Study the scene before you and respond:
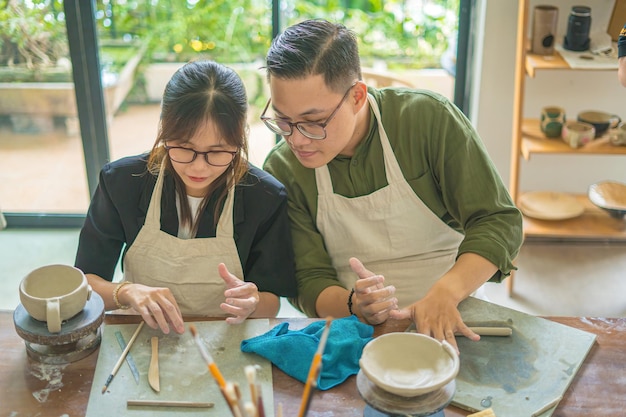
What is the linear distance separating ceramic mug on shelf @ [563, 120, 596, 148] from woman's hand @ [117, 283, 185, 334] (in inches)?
85.7

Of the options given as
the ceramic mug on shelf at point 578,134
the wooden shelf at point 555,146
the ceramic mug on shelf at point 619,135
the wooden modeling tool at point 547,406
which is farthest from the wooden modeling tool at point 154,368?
the ceramic mug on shelf at point 619,135

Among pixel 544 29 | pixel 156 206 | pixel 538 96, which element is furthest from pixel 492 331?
pixel 538 96

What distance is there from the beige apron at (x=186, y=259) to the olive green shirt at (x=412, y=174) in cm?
21

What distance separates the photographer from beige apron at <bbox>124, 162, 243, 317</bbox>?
6.70 feet

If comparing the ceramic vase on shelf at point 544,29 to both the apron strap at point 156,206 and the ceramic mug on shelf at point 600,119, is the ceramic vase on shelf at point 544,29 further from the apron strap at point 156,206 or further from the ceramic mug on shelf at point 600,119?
the apron strap at point 156,206

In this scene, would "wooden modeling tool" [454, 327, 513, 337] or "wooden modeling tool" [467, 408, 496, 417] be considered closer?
"wooden modeling tool" [467, 408, 496, 417]

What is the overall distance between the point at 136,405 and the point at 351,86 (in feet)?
3.21

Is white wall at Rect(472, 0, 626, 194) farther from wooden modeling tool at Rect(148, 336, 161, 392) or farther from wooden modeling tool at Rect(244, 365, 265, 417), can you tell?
wooden modeling tool at Rect(244, 365, 265, 417)

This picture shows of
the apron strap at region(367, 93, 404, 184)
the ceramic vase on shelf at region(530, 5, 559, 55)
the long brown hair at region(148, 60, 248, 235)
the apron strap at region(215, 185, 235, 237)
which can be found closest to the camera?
the long brown hair at region(148, 60, 248, 235)

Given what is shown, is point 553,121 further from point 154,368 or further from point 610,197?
point 154,368

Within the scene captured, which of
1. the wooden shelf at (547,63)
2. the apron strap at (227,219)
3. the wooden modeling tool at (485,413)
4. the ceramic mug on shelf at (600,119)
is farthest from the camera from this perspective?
the ceramic mug on shelf at (600,119)

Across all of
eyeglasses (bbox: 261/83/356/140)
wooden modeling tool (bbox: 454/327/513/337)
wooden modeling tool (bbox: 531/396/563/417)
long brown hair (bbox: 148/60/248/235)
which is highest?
long brown hair (bbox: 148/60/248/235)

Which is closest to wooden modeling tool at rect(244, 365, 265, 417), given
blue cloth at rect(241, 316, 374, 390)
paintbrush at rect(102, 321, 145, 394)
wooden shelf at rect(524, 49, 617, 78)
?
blue cloth at rect(241, 316, 374, 390)

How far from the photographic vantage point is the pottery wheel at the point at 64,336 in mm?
1632
